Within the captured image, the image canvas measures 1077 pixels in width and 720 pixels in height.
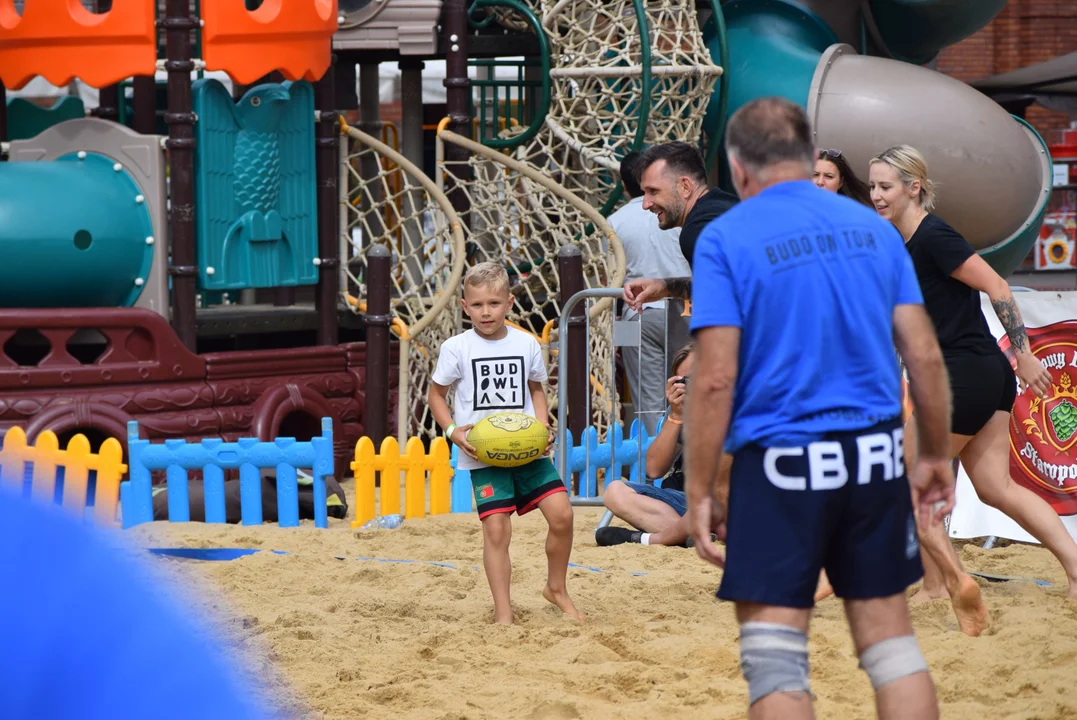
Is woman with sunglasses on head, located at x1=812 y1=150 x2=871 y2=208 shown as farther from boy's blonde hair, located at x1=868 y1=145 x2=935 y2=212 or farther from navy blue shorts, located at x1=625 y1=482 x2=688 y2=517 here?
navy blue shorts, located at x1=625 y1=482 x2=688 y2=517

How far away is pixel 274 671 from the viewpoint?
4449 mm

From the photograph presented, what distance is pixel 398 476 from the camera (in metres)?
7.46

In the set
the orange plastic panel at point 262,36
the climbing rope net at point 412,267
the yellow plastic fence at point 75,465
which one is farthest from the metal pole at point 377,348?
the yellow plastic fence at point 75,465

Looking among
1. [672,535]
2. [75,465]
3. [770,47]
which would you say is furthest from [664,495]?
[770,47]

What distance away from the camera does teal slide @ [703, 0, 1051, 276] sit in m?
10.1

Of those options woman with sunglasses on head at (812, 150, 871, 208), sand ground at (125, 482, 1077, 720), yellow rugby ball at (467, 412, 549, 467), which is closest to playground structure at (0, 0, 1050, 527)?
sand ground at (125, 482, 1077, 720)

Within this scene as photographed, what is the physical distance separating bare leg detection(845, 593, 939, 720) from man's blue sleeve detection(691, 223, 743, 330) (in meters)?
0.70

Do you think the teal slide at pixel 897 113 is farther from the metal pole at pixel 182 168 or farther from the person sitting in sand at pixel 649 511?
the person sitting in sand at pixel 649 511

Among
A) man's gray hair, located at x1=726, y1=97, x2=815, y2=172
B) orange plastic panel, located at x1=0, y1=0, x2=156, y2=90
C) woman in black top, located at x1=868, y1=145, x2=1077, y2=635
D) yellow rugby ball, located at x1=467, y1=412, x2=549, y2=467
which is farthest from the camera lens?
orange plastic panel, located at x1=0, y1=0, x2=156, y2=90

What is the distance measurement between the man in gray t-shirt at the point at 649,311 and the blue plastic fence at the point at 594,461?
0.24m

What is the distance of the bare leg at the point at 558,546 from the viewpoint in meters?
5.06

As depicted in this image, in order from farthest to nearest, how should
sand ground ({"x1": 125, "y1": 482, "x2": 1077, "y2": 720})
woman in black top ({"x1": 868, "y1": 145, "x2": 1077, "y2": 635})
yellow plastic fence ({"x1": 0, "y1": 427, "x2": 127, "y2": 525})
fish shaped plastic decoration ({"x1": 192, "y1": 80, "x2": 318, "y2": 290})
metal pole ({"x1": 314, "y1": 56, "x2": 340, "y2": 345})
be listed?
metal pole ({"x1": 314, "y1": 56, "x2": 340, "y2": 345}), fish shaped plastic decoration ({"x1": 192, "y1": 80, "x2": 318, "y2": 290}), yellow plastic fence ({"x1": 0, "y1": 427, "x2": 127, "y2": 525}), woman in black top ({"x1": 868, "y1": 145, "x2": 1077, "y2": 635}), sand ground ({"x1": 125, "y1": 482, "x2": 1077, "y2": 720})

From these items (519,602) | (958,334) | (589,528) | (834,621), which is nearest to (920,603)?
(834,621)

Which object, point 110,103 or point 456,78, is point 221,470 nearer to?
point 110,103
